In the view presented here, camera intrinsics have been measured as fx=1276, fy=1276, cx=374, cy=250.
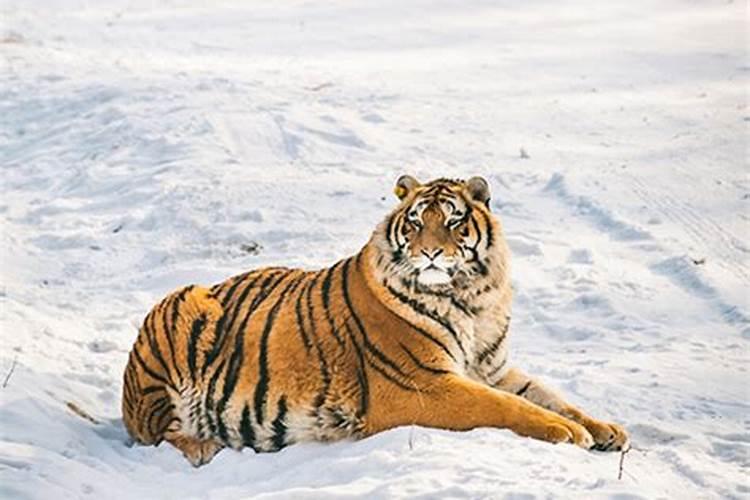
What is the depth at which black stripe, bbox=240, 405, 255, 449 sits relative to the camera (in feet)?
18.5

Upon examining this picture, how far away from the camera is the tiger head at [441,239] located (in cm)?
530

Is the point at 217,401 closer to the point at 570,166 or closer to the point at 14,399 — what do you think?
the point at 14,399

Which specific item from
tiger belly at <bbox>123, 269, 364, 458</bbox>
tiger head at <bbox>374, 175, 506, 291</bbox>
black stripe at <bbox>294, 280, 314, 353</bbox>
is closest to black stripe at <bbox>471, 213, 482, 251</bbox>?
tiger head at <bbox>374, 175, 506, 291</bbox>

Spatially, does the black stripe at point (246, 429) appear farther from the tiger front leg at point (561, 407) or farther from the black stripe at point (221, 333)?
the tiger front leg at point (561, 407)

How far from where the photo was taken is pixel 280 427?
18.2 feet

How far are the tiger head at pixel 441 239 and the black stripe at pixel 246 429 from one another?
2.96 feet

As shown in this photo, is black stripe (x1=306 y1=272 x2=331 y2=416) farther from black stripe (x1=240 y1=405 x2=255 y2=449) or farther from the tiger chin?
black stripe (x1=240 y1=405 x2=255 y2=449)

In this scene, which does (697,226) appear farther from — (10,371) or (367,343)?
(10,371)

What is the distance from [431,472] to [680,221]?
18.3 feet

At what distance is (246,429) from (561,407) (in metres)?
1.39

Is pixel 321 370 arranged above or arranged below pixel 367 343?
below

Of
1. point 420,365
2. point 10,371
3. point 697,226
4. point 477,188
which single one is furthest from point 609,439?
point 697,226

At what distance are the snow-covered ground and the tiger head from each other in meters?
0.73

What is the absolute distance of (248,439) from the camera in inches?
223
